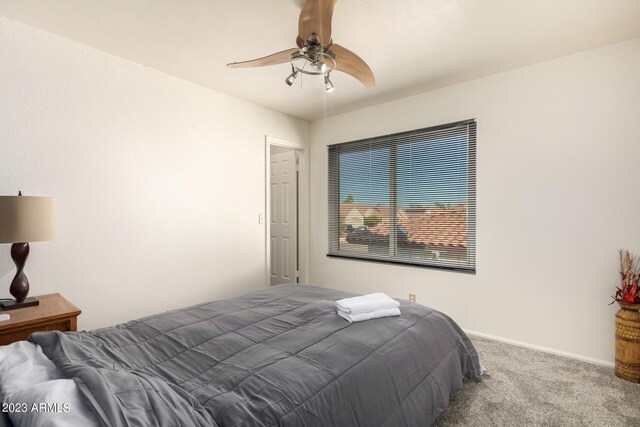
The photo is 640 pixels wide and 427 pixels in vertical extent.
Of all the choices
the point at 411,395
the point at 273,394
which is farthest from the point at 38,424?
the point at 411,395

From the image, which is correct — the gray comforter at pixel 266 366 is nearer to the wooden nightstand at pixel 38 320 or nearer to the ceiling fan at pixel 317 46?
the wooden nightstand at pixel 38 320

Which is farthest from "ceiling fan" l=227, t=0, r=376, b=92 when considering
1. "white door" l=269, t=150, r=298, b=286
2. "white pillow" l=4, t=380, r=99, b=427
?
"white door" l=269, t=150, r=298, b=286

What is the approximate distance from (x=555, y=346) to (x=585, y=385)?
53cm

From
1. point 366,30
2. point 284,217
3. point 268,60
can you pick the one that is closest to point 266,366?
point 268,60

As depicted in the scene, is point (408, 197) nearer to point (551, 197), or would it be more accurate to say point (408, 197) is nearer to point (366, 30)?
point (551, 197)

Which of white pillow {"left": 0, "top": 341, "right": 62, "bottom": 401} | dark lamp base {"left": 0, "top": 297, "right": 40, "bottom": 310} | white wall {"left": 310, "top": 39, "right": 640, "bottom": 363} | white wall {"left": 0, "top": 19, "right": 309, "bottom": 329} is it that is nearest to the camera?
white pillow {"left": 0, "top": 341, "right": 62, "bottom": 401}

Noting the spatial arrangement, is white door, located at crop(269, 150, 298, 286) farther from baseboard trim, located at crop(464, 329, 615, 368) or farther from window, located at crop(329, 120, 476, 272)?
baseboard trim, located at crop(464, 329, 615, 368)

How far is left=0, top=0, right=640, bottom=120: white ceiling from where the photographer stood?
2.00 meters

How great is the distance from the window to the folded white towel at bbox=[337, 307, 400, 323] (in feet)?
5.28

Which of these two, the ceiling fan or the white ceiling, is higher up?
the white ceiling

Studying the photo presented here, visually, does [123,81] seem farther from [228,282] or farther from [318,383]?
[318,383]

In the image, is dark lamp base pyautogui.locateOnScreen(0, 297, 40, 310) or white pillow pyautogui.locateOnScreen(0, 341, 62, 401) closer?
white pillow pyautogui.locateOnScreen(0, 341, 62, 401)

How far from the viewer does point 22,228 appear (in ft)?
6.15

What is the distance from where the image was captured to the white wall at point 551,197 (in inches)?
96.5
